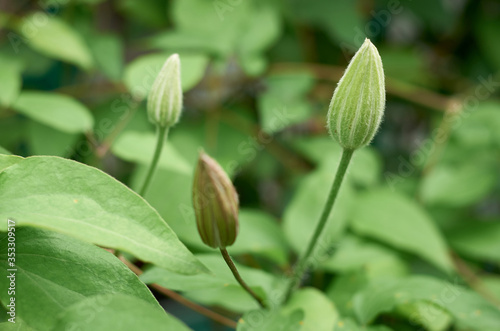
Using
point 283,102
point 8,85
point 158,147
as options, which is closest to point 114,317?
point 158,147

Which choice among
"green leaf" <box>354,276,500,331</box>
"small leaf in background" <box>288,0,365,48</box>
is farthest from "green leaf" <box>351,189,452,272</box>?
"small leaf in background" <box>288,0,365,48</box>

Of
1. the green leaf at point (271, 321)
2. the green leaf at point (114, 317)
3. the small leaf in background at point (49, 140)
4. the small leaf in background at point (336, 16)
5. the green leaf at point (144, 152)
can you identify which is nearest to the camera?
the green leaf at point (114, 317)

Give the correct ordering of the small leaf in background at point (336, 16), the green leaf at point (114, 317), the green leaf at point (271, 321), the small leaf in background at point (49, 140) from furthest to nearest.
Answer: the small leaf in background at point (336, 16)
the small leaf in background at point (49, 140)
the green leaf at point (271, 321)
the green leaf at point (114, 317)

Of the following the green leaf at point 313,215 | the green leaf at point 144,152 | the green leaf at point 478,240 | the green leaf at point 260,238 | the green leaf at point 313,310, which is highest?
the green leaf at point 478,240

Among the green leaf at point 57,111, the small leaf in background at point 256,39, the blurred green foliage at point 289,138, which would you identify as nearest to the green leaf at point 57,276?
the blurred green foliage at point 289,138

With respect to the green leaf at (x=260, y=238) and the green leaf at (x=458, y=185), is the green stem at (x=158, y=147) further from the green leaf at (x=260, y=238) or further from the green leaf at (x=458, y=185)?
the green leaf at (x=458, y=185)

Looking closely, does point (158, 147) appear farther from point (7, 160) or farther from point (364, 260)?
point (364, 260)
